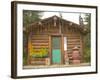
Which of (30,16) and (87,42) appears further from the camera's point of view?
(87,42)

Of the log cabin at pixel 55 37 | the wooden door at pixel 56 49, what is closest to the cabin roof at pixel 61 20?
the log cabin at pixel 55 37

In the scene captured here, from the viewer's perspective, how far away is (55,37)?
86.3 inches

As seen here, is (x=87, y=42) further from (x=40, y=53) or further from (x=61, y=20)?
(x=40, y=53)

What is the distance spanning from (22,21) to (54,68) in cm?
48

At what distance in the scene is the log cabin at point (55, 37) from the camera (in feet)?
6.95

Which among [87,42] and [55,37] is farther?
[87,42]

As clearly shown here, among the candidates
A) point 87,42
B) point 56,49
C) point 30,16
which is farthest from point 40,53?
point 87,42

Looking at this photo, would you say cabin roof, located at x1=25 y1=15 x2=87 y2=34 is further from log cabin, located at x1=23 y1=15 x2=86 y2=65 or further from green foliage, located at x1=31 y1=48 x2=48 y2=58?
green foliage, located at x1=31 y1=48 x2=48 y2=58

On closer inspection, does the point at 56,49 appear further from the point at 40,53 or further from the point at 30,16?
the point at 30,16

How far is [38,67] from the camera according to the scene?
2125 millimetres

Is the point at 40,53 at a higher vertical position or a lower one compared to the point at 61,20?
lower

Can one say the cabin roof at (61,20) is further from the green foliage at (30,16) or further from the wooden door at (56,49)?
the wooden door at (56,49)

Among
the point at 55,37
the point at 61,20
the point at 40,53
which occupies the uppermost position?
the point at 61,20

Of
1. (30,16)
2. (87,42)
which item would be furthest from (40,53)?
(87,42)
